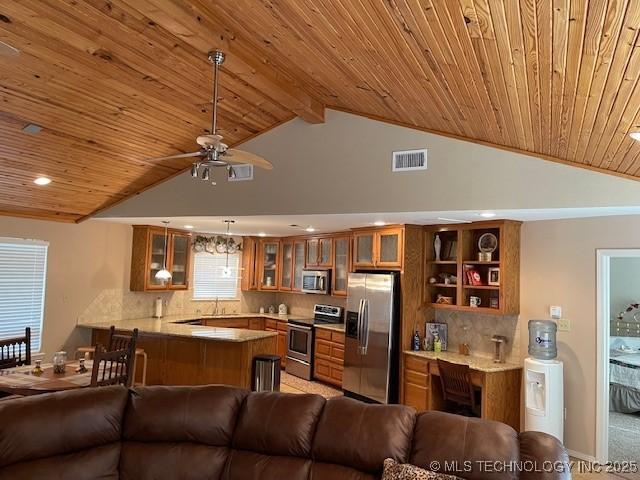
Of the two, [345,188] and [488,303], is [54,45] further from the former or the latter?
[488,303]

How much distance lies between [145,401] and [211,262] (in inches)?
213

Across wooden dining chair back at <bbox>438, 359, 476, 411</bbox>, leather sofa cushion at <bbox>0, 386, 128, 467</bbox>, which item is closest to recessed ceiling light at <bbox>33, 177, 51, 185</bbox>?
leather sofa cushion at <bbox>0, 386, 128, 467</bbox>

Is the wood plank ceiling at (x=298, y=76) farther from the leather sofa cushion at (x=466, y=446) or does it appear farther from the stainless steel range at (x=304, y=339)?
the stainless steel range at (x=304, y=339)

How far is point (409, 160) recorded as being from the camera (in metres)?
4.37

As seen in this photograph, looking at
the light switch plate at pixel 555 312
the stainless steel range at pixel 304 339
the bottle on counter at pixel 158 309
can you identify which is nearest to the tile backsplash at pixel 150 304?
the bottle on counter at pixel 158 309

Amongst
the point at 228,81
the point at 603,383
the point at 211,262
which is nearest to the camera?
the point at 228,81

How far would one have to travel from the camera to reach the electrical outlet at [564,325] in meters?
4.58

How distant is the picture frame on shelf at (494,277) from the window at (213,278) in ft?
15.1

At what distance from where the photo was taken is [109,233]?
6.51 metres

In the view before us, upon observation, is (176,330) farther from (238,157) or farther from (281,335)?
(238,157)

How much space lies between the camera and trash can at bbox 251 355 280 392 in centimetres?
562

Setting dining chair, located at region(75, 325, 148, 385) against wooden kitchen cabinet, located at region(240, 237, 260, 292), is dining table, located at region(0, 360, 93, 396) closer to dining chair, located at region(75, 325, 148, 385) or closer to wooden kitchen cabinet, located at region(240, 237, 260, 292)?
dining chair, located at region(75, 325, 148, 385)

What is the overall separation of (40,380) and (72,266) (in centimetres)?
269

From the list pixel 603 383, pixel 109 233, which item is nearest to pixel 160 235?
pixel 109 233
